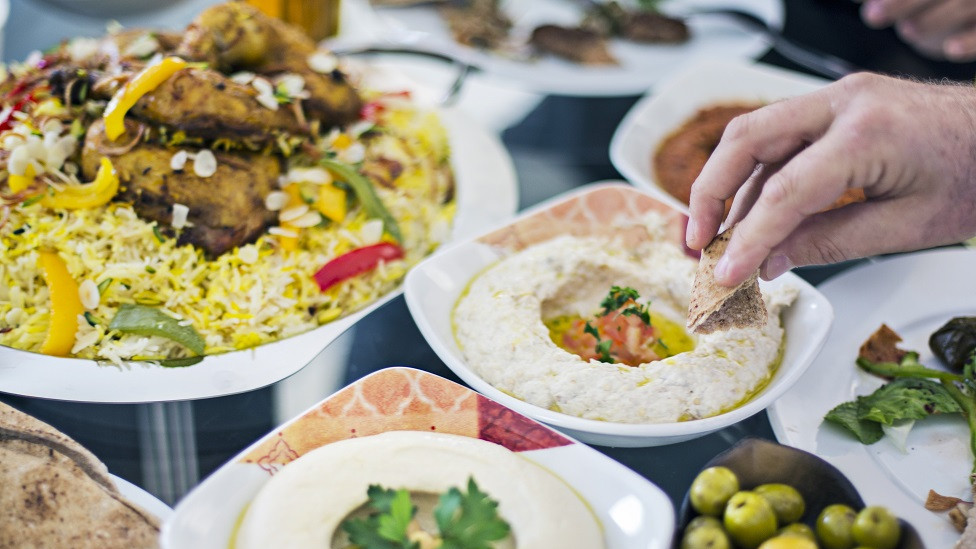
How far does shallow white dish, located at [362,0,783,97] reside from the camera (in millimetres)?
3789

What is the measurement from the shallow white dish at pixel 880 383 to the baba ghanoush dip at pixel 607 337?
0.56 ft

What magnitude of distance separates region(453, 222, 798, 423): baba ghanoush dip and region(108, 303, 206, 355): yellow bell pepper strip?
0.79m

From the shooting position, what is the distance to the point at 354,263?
2.64 metres

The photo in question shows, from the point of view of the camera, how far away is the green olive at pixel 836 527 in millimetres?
1631

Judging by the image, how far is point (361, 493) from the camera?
1.67 metres

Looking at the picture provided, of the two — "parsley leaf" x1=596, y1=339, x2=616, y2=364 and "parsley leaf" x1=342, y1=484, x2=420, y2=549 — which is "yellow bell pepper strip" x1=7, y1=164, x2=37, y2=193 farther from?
"parsley leaf" x1=596, y1=339, x2=616, y2=364

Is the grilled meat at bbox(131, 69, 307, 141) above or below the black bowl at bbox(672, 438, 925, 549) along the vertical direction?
above

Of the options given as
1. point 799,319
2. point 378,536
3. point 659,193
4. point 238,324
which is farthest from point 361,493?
point 659,193

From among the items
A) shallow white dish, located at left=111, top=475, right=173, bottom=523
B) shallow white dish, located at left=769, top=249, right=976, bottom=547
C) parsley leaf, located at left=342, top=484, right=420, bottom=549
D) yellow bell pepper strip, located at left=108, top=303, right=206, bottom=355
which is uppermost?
parsley leaf, located at left=342, top=484, right=420, bottom=549

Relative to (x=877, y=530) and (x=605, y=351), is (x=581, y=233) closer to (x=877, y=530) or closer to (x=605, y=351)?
(x=605, y=351)

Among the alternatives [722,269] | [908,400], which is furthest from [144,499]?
[908,400]

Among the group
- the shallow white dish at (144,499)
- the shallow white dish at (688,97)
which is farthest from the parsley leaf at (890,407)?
the shallow white dish at (144,499)

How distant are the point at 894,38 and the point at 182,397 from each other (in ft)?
14.5

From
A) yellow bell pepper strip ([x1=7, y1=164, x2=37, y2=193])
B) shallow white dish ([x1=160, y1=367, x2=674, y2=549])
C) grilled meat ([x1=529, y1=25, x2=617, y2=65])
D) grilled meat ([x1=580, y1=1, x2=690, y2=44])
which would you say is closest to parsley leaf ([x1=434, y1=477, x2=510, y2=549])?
shallow white dish ([x1=160, y1=367, x2=674, y2=549])
